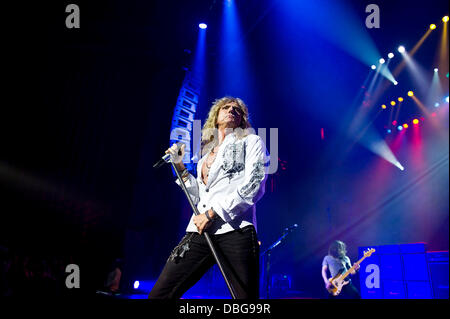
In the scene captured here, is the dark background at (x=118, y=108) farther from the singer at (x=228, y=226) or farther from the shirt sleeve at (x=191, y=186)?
the singer at (x=228, y=226)

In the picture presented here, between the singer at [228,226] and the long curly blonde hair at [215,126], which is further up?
the long curly blonde hair at [215,126]

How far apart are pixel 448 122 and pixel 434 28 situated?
2981mm

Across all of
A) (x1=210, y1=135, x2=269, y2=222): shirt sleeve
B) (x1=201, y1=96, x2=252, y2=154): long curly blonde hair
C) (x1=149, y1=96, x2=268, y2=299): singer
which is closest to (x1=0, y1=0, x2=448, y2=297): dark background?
(x1=201, y1=96, x2=252, y2=154): long curly blonde hair

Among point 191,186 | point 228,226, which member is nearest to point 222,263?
point 228,226

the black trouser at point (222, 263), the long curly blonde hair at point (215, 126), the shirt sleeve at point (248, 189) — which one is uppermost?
the long curly blonde hair at point (215, 126)

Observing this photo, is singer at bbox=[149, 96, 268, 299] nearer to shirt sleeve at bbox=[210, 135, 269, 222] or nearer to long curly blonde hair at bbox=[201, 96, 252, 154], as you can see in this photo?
shirt sleeve at bbox=[210, 135, 269, 222]

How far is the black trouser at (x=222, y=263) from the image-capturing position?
1.55 meters

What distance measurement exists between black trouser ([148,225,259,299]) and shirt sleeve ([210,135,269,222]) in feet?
0.42

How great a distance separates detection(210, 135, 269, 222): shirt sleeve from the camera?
5.43ft

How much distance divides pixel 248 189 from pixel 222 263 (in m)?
0.43

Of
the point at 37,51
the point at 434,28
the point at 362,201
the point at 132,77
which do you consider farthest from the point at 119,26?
the point at 362,201

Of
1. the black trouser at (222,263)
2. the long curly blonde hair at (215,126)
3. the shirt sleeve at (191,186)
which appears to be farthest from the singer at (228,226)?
the long curly blonde hair at (215,126)

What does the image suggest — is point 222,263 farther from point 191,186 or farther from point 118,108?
point 118,108

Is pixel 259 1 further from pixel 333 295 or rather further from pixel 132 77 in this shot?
pixel 333 295
